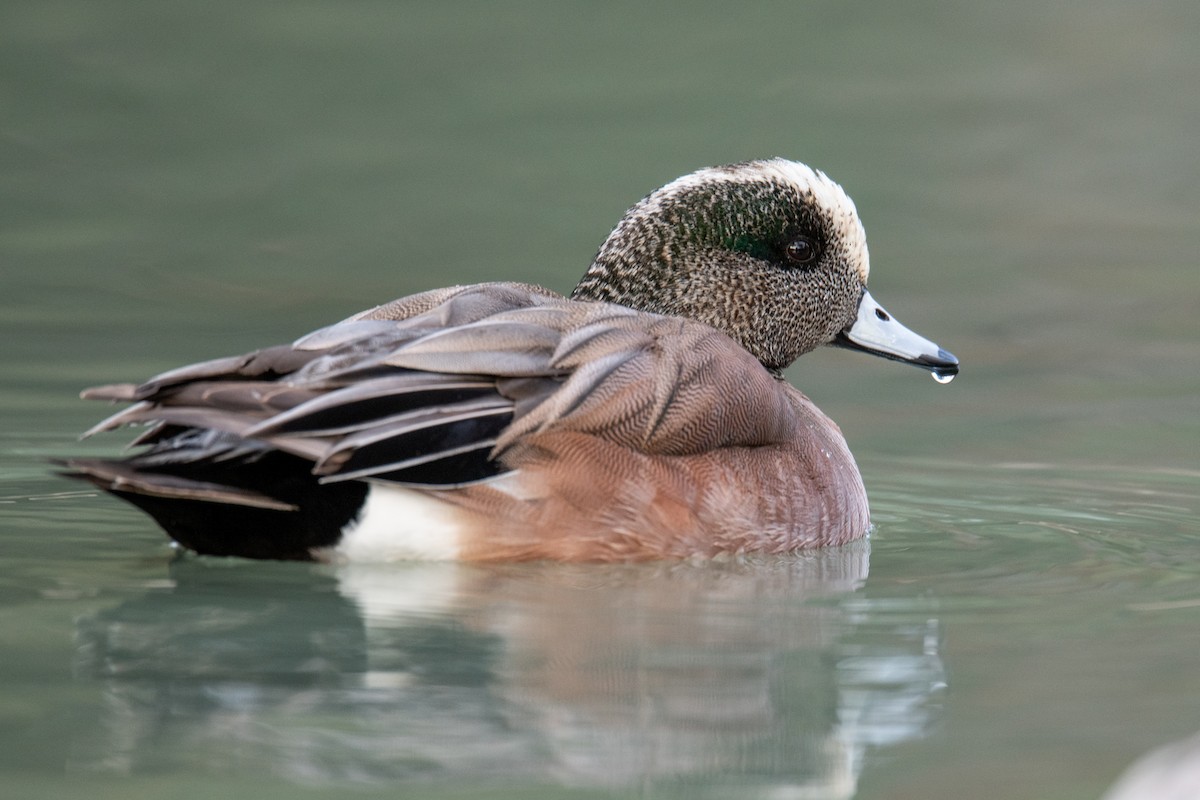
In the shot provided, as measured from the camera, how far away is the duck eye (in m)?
5.53

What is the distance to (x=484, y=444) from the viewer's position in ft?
14.1

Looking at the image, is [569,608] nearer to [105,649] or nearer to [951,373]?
[105,649]

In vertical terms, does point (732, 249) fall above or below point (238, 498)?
above

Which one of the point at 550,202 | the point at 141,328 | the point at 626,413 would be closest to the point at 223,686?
the point at 626,413

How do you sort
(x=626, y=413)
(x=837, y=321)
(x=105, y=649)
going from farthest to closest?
1. (x=837, y=321)
2. (x=626, y=413)
3. (x=105, y=649)

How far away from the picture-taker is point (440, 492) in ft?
14.2

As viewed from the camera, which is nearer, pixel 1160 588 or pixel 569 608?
pixel 569 608

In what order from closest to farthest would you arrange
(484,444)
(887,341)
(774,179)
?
(484,444), (774,179), (887,341)

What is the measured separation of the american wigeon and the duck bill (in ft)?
2.42

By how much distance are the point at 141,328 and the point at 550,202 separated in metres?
3.20

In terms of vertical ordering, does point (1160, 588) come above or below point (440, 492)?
below

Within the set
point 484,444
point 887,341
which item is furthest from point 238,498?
point 887,341

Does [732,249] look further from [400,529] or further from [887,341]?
[400,529]

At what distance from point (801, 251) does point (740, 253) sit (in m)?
0.20
